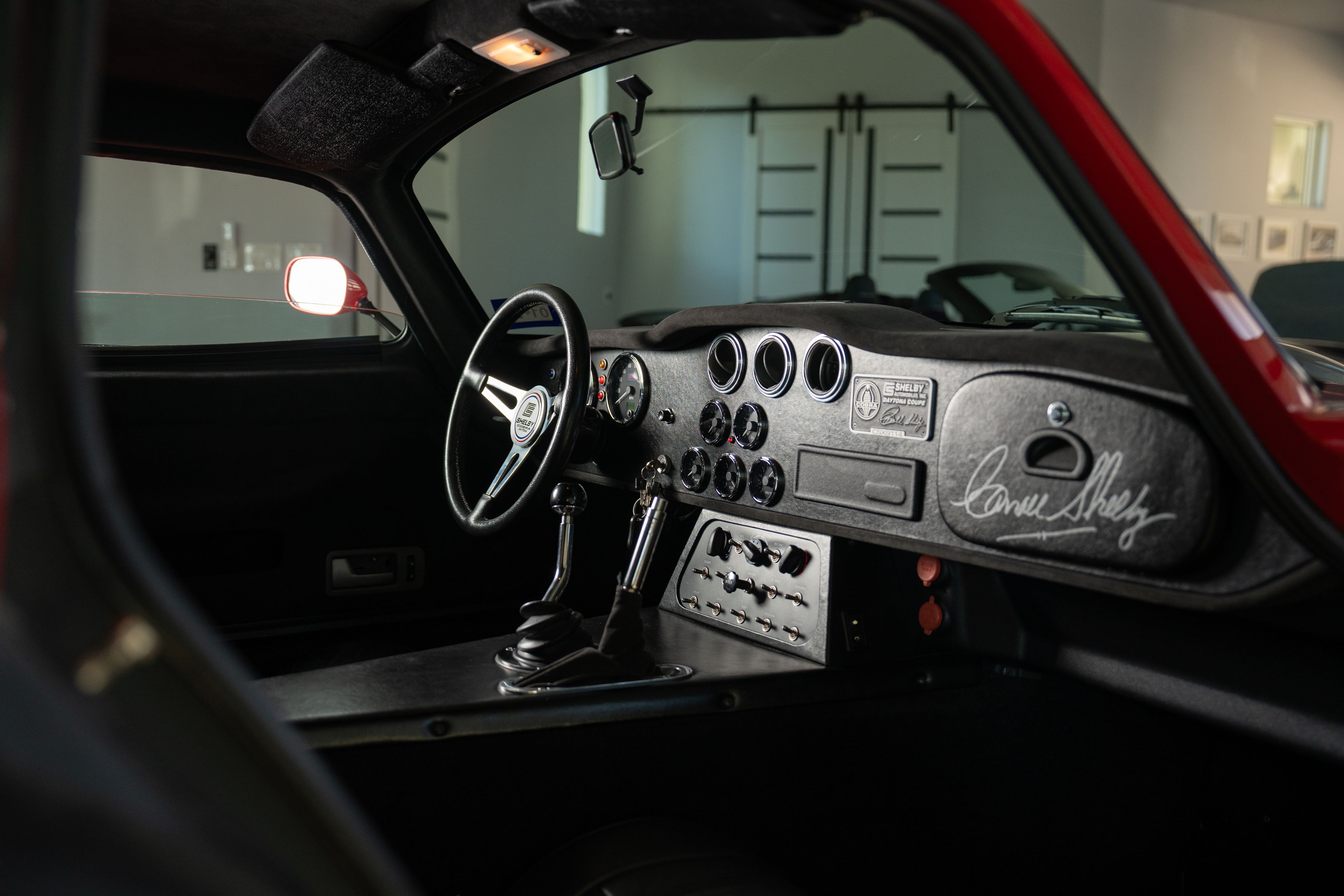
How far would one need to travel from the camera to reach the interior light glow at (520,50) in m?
1.38

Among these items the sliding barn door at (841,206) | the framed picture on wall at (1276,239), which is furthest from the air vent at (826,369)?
the framed picture on wall at (1276,239)

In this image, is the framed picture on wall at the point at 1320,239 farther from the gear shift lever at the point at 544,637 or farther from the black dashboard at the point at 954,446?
the gear shift lever at the point at 544,637

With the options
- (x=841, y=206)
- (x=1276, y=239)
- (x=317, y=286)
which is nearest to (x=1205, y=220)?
(x=1276, y=239)

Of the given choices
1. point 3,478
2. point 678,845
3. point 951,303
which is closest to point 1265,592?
point 678,845

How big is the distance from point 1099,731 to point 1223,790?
0.22 metres

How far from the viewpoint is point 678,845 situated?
3.98 ft

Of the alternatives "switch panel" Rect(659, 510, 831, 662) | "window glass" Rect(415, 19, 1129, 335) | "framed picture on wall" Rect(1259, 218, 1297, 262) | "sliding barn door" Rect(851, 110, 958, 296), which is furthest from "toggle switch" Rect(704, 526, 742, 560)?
"framed picture on wall" Rect(1259, 218, 1297, 262)

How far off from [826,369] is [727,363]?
22cm

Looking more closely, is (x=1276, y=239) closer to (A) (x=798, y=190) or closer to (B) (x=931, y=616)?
(A) (x=798, y=190)

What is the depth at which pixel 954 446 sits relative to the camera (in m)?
1.23

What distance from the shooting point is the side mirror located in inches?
67.1

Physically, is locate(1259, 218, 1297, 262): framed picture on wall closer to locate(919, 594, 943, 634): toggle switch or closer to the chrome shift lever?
locate(919, 594, 943, 634): toggle switch

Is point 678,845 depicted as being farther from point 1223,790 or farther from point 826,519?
point 1223,790

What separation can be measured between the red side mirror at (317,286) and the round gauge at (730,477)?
90 centimetres
